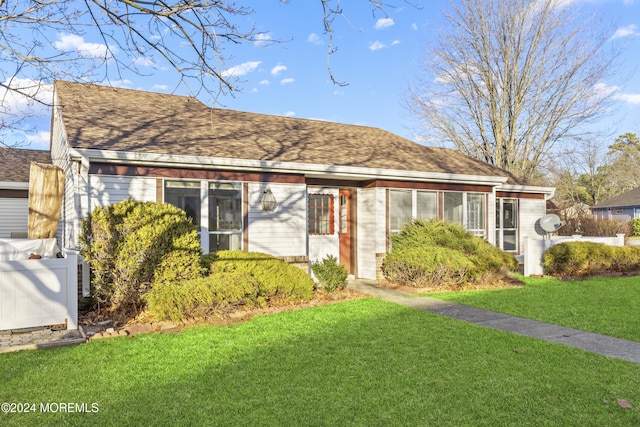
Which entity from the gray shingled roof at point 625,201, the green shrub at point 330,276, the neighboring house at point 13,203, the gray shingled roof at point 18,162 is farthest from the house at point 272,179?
the gray shingled roof at point 625,201

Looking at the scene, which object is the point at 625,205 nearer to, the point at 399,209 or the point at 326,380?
the point at 399,209

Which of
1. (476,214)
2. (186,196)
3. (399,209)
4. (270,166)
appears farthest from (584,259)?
(186,196)

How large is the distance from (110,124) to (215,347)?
673 cm

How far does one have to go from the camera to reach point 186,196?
29.6ft

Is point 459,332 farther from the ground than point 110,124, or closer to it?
closer to it

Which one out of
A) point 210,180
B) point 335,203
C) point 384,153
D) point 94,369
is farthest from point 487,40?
point 94,369

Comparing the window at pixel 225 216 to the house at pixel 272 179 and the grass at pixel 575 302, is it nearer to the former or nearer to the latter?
the house at pixel 272 179

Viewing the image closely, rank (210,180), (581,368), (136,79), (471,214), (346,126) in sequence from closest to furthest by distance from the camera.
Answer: (581,368) < (136,79) < (210,180) < (471,214) < (346,126)

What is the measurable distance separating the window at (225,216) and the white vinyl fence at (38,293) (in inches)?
132

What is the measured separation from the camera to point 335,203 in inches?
461

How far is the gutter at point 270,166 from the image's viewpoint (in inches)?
321

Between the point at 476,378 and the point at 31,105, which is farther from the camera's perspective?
the point at 31,105

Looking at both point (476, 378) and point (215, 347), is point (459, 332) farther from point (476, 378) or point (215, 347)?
point (215, 347)

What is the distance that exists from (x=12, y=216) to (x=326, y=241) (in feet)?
31.4
